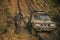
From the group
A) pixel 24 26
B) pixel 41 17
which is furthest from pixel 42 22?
pixel 24 26

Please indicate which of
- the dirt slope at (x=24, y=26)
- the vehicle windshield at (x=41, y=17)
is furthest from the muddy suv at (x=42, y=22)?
the dirt slope at (x=24, y=26)

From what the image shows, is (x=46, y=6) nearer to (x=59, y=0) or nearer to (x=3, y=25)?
(x=59, y=0)

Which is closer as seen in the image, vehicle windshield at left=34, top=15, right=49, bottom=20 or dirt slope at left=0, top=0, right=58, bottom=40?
dirt slope at left=0, top=0, right=58, bottom=40

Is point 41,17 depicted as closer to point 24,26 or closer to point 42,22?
point 42,22

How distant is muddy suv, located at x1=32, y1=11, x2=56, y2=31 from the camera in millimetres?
7114

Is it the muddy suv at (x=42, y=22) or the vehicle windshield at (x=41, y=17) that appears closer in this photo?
the muddy suv at (x=42, y=22)

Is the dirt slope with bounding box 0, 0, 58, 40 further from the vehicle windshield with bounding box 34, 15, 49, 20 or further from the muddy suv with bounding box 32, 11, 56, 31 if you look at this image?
the vehicle windshield with bounding box 34, 15, 49, 20

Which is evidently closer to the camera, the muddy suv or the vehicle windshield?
the muddy suv

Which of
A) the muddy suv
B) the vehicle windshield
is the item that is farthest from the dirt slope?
the vehicle windshield

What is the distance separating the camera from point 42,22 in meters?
7.27

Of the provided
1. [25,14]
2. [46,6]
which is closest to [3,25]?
[25,14]

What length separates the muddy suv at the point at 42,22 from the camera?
7.11 meters

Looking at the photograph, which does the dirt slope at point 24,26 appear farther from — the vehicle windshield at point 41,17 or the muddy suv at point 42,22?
the vehicle windshield at point 41,17

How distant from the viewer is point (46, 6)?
26.9 feet
